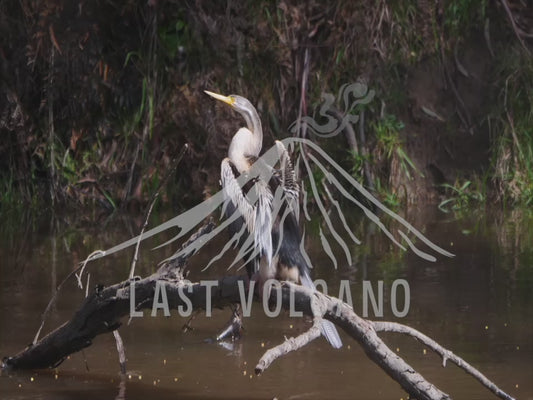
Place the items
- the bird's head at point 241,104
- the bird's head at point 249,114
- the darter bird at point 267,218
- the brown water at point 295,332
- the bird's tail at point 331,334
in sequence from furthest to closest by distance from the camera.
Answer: the bird's head at point 241,104 < the bird's head at point 249,114 < the brown water at point 295,332 < the darter bird at point 267,218 < the bird's tail at point 331,334

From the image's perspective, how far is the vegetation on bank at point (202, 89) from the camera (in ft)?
31.1

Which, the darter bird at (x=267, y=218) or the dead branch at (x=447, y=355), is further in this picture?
the darter bird at (x=267, y=218)

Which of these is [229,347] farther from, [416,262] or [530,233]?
[530,233]

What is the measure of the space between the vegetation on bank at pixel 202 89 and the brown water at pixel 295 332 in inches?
66.9

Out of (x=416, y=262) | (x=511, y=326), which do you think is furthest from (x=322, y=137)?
(x=511, y=326)

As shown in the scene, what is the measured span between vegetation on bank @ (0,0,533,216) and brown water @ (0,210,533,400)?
1.70 meters

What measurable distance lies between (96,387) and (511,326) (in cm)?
195

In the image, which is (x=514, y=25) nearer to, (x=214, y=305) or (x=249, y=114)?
(x=249, y=114)

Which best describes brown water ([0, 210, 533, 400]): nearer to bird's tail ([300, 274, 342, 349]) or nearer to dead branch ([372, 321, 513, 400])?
bird's tail ([300, 274, 342, 349])

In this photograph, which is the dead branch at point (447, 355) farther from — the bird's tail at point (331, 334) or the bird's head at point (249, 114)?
the bird's head at point (249, 114)

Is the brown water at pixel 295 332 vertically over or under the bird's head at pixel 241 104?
under

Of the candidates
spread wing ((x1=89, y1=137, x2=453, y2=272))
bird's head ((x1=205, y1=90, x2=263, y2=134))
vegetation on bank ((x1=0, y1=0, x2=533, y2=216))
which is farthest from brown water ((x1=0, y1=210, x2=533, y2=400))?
vegetation on bank ((x1=0, y1=0, x2=533, y2=216))

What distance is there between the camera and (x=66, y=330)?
453 cm

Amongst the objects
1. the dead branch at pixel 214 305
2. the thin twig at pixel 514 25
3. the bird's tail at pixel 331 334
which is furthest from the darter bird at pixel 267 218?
the thin twig at pixel 514 25
